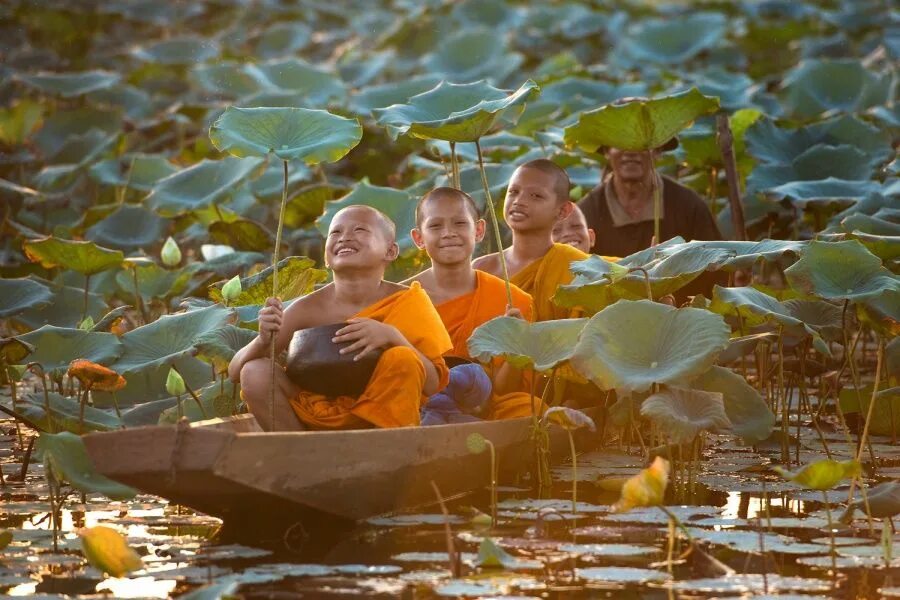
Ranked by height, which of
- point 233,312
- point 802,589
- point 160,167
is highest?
point 160,167

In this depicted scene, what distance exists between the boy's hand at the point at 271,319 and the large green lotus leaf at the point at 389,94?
5239mm

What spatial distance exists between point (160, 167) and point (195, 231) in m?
1.26

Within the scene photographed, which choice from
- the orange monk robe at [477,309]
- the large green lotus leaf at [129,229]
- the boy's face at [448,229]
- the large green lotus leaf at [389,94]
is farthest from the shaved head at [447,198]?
the large green lotus leaf at [389,94]

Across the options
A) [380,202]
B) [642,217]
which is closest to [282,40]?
[380,202]

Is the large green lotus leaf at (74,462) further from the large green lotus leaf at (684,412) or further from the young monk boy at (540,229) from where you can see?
the young monk boy at (540,229)

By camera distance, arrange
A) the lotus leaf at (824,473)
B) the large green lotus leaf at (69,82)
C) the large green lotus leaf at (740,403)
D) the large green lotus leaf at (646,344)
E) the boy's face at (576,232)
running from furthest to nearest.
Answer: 1. the large green lotus leaf at (69,82)
2. the boy's face at (576,232)
3. the large green lotus leaf at (740,403)
4. the large green lotus leaf at (646,344)
5. the lotus leaf at (824,473)

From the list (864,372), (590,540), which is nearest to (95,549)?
(590,540)

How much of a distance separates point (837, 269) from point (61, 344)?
103 inches

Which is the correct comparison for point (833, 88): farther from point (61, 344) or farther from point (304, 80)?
point (61, 344)

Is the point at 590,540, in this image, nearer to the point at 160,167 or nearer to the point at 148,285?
the point at 148,285

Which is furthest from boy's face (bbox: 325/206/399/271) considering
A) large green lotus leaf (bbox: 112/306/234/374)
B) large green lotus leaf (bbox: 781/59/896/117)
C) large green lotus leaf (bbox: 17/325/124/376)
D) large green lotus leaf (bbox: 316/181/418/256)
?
large green lotus leaf (bbox: 781/59/896/117)

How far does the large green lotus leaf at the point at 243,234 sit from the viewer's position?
8312mm

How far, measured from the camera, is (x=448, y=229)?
532cm

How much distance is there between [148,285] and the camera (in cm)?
742
